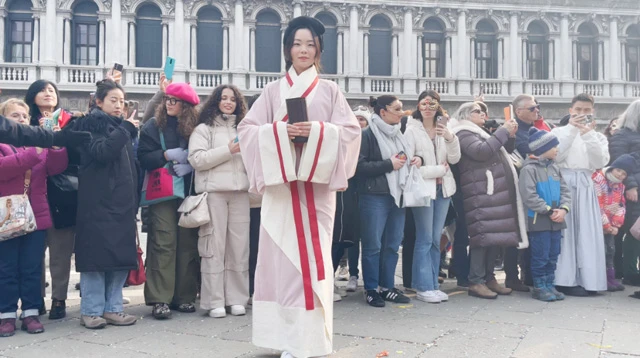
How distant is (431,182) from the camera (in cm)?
534

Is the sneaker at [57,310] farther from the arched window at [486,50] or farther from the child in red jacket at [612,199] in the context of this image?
the arched window at [486,50]

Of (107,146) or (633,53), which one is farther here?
(633,53)

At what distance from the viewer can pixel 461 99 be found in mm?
23234

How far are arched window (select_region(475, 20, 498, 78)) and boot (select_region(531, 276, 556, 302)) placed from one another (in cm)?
2015

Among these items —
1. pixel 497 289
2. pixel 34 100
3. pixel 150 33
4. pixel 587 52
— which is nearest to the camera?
pixel 34 100

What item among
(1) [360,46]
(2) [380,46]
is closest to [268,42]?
(1) [360,46]

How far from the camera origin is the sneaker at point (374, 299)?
5086 millimetres

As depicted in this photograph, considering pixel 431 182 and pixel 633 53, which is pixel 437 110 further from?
pixel 633 53

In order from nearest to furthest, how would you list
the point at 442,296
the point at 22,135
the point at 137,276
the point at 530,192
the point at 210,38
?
the point at 22,135 < the point at 137,276 < the point at 442,296 < the point at 530,192 < the point at 210,38

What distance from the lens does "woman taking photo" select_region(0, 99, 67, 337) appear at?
4.16 metres

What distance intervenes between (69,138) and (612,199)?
5.48 metres

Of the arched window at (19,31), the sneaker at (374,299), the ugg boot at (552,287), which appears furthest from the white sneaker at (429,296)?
the arched window at (19,31)

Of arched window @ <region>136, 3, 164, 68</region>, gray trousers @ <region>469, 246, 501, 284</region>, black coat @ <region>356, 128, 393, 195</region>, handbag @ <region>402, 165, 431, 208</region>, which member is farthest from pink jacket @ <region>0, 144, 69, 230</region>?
arched window @ <region>136, 3, 164, 68</region>

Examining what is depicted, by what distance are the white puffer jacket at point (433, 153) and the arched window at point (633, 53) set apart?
23493 millimetres
